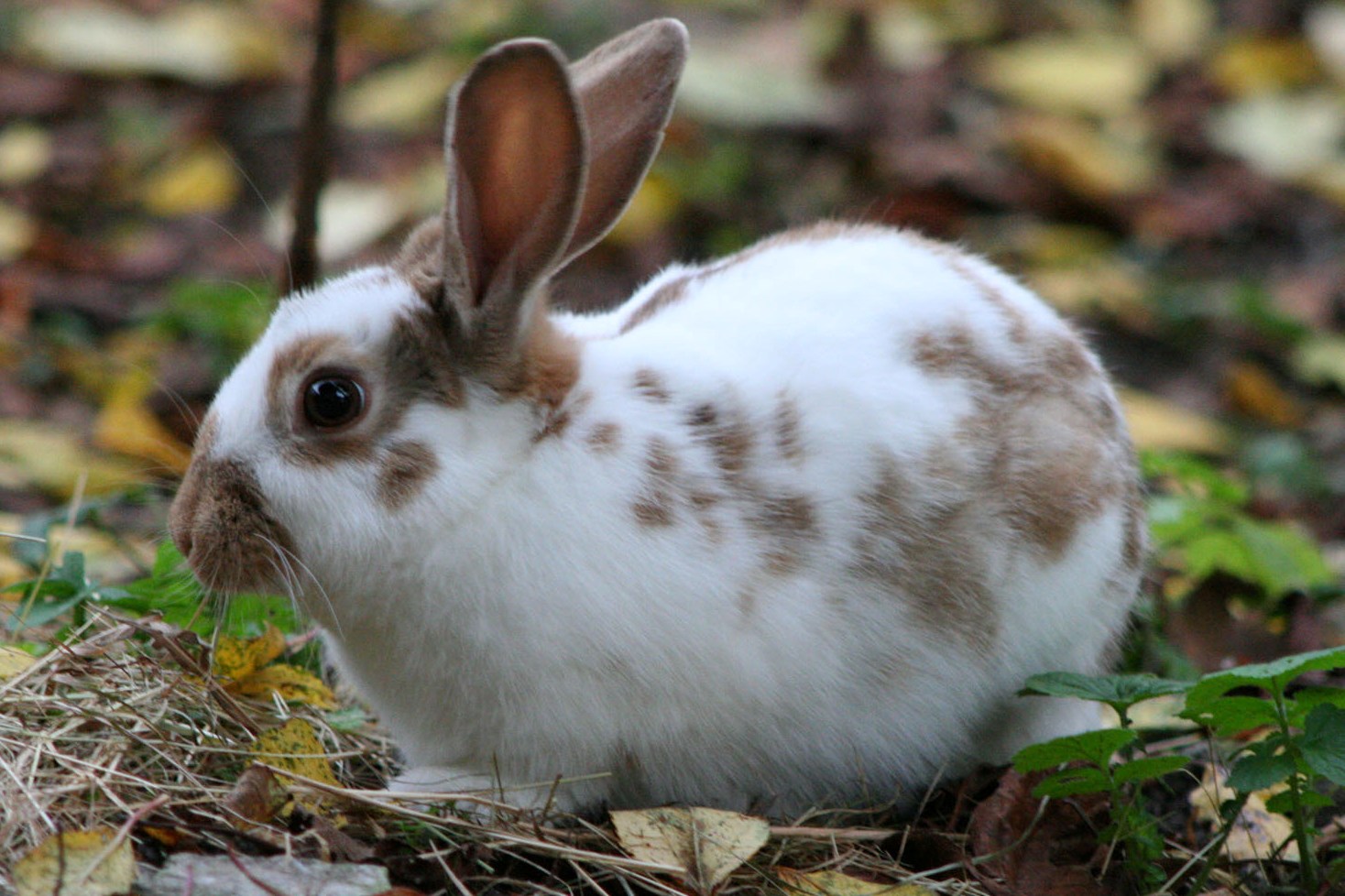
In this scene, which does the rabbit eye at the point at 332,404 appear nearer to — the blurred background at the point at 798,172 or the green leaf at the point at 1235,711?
the green leaf at the point at 1235,711

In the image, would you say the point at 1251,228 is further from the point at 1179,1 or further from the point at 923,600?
the point at 923,600

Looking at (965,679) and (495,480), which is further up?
(495,480)

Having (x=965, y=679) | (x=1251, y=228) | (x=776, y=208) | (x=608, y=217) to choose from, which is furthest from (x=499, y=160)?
(x=1251, y=228)

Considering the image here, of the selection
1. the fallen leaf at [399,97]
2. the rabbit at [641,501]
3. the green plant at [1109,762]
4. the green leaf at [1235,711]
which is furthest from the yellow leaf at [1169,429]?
the fallen leaf at [399,97]

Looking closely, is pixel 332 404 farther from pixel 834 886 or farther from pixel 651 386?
pixel 834 886

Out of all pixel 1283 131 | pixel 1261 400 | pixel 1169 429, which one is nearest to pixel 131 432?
pixel 1169 429
